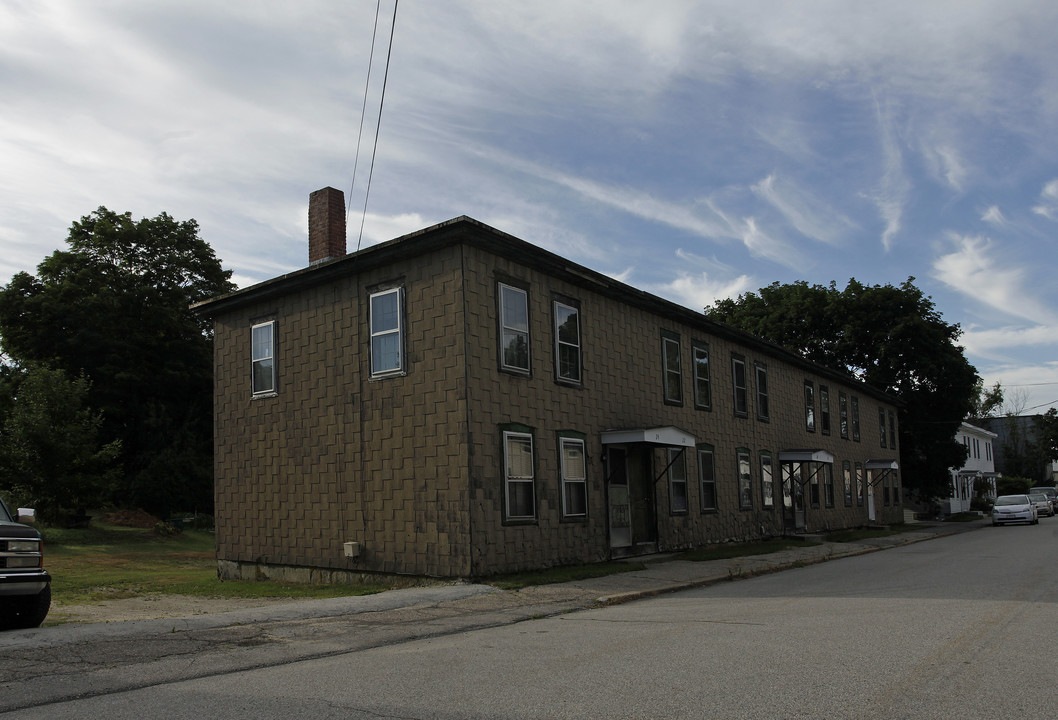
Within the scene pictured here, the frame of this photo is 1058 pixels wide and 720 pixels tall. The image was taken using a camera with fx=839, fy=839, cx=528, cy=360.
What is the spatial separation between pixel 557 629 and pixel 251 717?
5.04 m

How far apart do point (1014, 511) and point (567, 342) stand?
32.1 metres

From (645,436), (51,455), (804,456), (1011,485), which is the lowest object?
(1011,485)

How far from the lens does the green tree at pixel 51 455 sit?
103ft

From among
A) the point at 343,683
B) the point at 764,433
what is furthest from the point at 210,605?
the point at 764,433

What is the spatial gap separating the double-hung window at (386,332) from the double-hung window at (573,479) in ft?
12.4

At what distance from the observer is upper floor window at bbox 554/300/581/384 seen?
58.2 ft

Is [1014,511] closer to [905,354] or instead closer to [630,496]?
[905,354]

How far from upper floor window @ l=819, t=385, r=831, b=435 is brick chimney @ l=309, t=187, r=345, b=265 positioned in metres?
22.1

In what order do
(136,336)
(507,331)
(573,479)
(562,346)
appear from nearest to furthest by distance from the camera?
1. (507,331)
2. (573,479)
3. (562,346)
4. (136,336)

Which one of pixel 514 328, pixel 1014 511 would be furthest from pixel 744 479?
pixel 1014 511

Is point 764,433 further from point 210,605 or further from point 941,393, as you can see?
point 941,393

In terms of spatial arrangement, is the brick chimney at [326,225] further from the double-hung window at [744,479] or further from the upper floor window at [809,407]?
the upper floor window at [809,407]

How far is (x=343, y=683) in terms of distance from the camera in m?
7.08

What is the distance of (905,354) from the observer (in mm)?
47375
